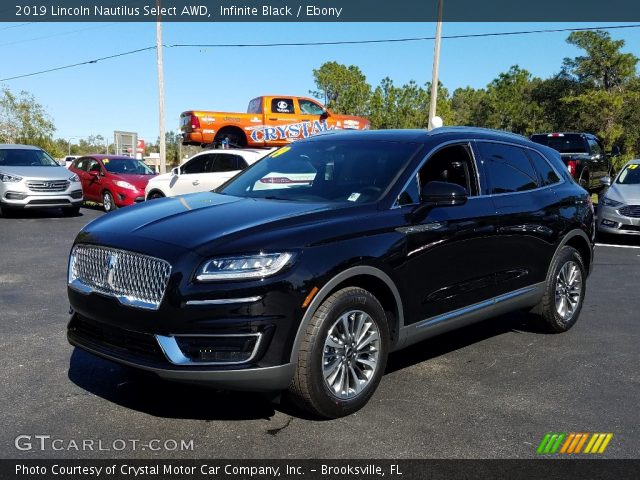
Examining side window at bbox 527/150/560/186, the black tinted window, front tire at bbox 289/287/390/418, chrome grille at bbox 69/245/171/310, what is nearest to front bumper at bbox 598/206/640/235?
side window at bbox 527/150/560/186

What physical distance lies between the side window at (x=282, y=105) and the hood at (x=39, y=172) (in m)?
6.54

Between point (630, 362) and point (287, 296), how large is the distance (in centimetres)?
315

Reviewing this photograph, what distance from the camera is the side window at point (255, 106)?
19181 mm

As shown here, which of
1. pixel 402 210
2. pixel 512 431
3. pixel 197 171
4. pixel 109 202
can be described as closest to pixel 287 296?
pixel 402 210

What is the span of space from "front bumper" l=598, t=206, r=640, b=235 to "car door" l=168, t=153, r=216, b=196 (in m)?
7.75

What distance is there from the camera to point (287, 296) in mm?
3330

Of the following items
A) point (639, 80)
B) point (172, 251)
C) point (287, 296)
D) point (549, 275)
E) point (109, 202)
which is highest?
point (639, 80)

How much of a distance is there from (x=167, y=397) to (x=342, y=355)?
1.23m

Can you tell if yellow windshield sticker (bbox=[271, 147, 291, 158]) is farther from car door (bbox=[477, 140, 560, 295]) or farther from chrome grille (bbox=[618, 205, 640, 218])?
chrome grille (bbox=[618, 205, 640, 218])

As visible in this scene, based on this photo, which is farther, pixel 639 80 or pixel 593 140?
pixel 639 80

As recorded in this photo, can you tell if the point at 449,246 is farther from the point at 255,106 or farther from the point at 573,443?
the point at 255,106

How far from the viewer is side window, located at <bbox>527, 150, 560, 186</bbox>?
18.4ft
